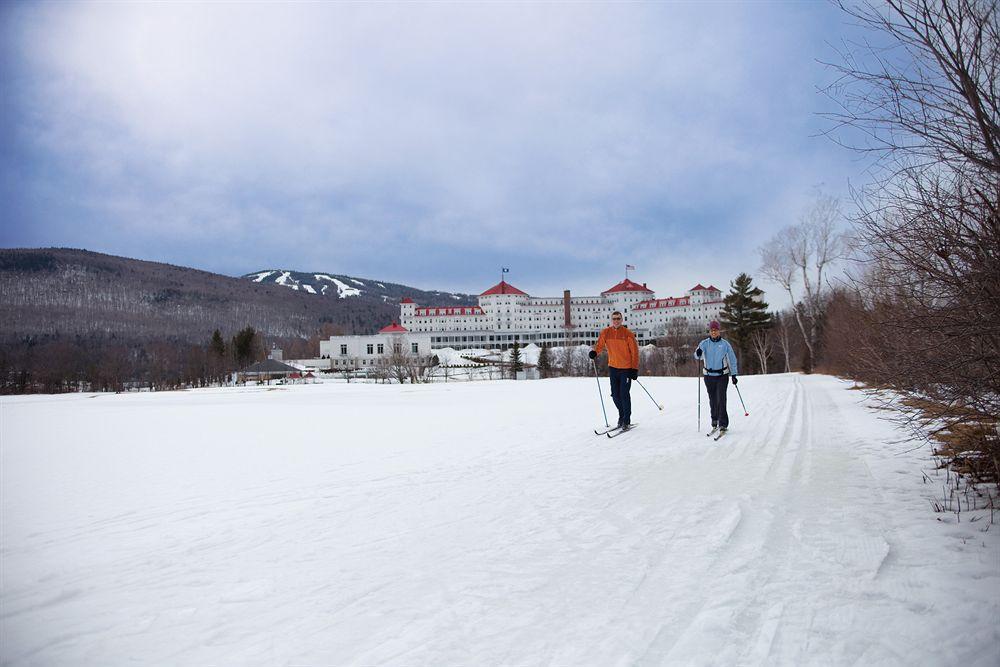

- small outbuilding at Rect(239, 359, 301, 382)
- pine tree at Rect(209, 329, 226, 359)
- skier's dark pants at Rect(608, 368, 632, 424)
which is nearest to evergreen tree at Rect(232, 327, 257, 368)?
pine tree at Rect(209, 329, 226, 359)

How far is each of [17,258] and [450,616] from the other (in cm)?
18842

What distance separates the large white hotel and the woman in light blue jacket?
421 feet

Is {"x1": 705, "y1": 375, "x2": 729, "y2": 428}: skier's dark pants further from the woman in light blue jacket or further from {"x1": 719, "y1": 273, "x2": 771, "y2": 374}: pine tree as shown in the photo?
{"x1": 719, "y1": 273, "x2": 771, "y2": 374}: pine tree

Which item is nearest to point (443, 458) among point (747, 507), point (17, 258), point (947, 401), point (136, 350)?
point (747, 507)

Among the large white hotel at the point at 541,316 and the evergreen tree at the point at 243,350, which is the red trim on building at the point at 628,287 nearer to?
the large white hotel at the point at 541,316

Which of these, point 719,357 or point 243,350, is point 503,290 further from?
point 719,357

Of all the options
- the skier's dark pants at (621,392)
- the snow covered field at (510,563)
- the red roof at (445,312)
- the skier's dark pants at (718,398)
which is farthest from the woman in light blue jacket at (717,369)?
the red roof at (445,312)

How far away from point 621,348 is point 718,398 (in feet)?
6.65

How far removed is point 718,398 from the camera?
34.2 ft

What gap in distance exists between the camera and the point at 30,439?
47.8 ft

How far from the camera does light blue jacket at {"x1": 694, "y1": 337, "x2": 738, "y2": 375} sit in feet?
35.5

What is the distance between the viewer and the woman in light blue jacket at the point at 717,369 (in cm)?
Result: 1035

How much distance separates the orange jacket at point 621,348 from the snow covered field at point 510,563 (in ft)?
10.0

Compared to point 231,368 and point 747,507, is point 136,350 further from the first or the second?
point 747,507
